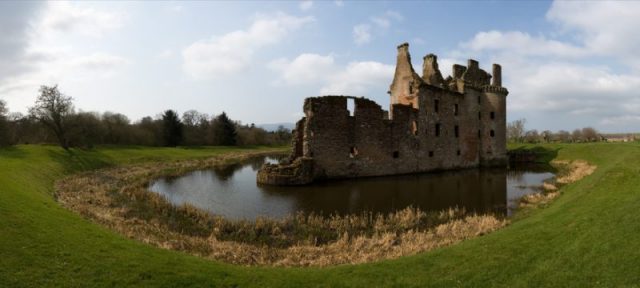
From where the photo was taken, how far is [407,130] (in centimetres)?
3328

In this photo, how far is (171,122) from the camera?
218 ft

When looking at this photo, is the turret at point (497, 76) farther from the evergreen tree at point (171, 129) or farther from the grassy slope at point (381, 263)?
the evergreen tree at point (171, 129)

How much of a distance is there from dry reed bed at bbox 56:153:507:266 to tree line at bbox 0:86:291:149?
24.9 metres

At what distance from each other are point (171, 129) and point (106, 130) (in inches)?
443

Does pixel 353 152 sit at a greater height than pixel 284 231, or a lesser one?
greater

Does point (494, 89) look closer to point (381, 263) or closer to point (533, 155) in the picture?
point (533, 155)

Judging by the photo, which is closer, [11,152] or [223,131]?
[11,152]

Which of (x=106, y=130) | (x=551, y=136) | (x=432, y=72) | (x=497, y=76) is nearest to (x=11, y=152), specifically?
(x=106, y=130)

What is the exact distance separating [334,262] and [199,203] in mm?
11717

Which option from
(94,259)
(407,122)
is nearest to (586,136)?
(407,122)

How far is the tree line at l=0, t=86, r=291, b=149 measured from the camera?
126 feet

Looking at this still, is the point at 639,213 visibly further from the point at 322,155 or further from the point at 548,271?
the point at 322,155

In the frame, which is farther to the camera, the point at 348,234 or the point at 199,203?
the point at 199,203

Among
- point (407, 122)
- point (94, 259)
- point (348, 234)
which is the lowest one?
point (348, 234)
